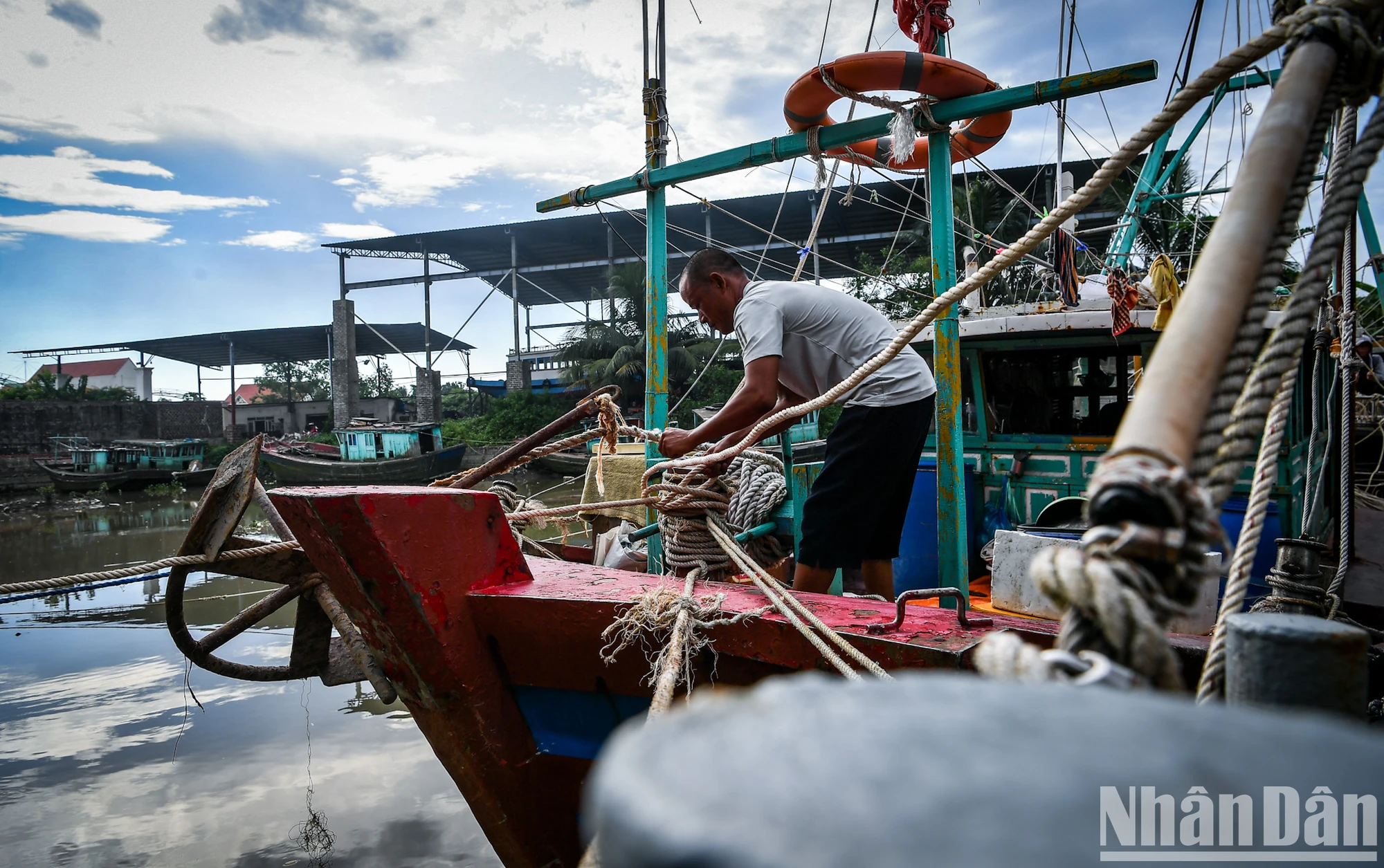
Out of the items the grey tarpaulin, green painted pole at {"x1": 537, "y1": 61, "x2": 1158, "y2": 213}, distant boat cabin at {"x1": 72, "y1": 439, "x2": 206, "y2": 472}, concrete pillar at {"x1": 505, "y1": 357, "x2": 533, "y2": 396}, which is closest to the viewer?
the grey tarpaulin

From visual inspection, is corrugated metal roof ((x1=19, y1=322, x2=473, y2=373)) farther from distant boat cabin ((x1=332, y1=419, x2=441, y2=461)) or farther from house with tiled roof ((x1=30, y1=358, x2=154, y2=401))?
house with tiled roof ((x1=30, y1=358, x2=154, y2=401))

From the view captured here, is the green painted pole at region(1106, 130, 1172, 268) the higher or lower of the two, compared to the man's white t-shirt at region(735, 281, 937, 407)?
higher

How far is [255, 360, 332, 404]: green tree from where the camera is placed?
38281 mm

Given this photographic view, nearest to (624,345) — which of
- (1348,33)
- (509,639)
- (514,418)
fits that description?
(514,418)

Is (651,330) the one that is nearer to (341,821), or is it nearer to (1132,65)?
(1132,65)

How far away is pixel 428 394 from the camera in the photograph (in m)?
24.3

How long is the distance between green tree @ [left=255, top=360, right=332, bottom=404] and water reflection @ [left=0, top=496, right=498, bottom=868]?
34.2 m

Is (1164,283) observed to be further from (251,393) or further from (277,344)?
(251,393)

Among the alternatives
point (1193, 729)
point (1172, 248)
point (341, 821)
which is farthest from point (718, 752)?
point (1172, 248)

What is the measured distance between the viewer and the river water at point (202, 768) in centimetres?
342

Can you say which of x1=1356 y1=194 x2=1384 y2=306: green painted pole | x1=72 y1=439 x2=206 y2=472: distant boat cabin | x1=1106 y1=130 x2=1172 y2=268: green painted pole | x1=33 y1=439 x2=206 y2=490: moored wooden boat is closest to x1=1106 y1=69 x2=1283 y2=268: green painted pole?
x1=1106 y1=130 x2=1172 y2=268: green painted pole

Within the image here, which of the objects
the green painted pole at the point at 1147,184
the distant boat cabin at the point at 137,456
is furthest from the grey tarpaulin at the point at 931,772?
the distant boat cabin at the point at 137,456

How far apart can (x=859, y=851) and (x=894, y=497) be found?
2.72m

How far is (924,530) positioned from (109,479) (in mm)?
25125
